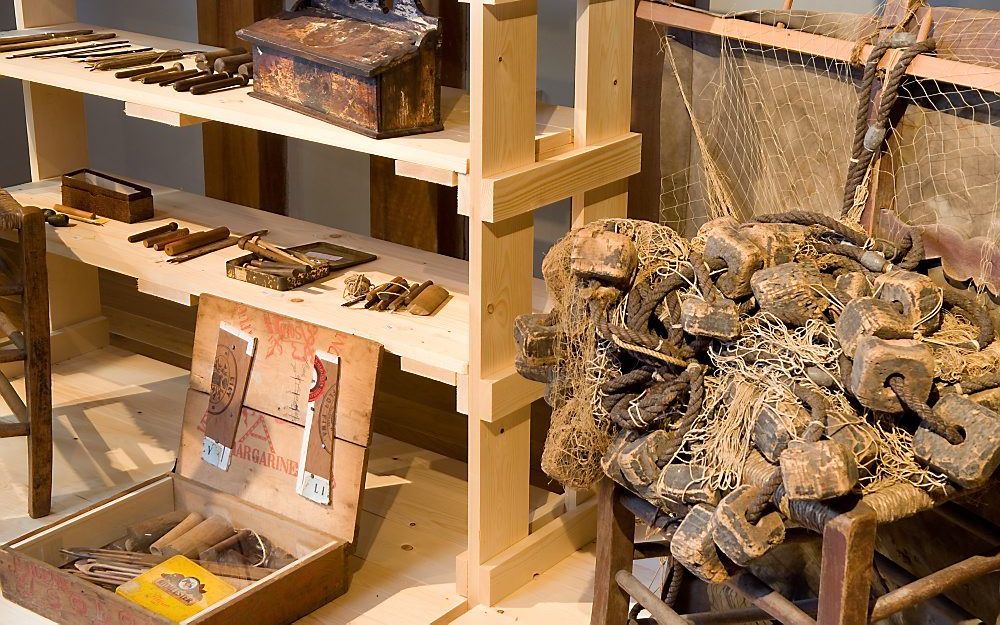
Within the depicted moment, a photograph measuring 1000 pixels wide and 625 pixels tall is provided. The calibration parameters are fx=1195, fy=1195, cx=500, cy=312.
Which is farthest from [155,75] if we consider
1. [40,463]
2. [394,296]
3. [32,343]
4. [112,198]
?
[40,463]

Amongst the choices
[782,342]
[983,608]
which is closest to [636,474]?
[782,342]

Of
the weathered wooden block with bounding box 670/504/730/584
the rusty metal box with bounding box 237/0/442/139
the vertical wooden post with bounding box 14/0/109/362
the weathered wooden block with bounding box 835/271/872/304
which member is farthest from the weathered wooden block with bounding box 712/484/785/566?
the vertical wooden post with bounding box 14/0/109/362

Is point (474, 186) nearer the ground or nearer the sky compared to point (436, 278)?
nearer the sky

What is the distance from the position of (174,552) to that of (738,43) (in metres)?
1.58

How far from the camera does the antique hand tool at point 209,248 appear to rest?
2.86 metres

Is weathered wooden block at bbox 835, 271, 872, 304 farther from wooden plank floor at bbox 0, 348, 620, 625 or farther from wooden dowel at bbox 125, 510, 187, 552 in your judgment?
wooden dowel at bbox 125, 510, 187, 552

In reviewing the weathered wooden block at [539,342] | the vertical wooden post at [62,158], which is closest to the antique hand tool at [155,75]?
the vertical wooden post at [62,158]

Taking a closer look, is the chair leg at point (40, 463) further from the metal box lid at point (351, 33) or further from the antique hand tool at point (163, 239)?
the metal box lid at point (351, 33)

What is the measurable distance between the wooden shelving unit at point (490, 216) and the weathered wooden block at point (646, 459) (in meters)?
0.67

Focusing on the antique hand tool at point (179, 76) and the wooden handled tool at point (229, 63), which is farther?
the wooden handled tool at point (229, 63)

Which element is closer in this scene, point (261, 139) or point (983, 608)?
point (983, 608)

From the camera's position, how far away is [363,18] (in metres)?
2.56

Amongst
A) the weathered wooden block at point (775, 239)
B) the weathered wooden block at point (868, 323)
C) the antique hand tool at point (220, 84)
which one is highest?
the antique hand tool at point (220, 84)

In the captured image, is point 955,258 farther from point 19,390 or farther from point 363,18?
point 19,390
